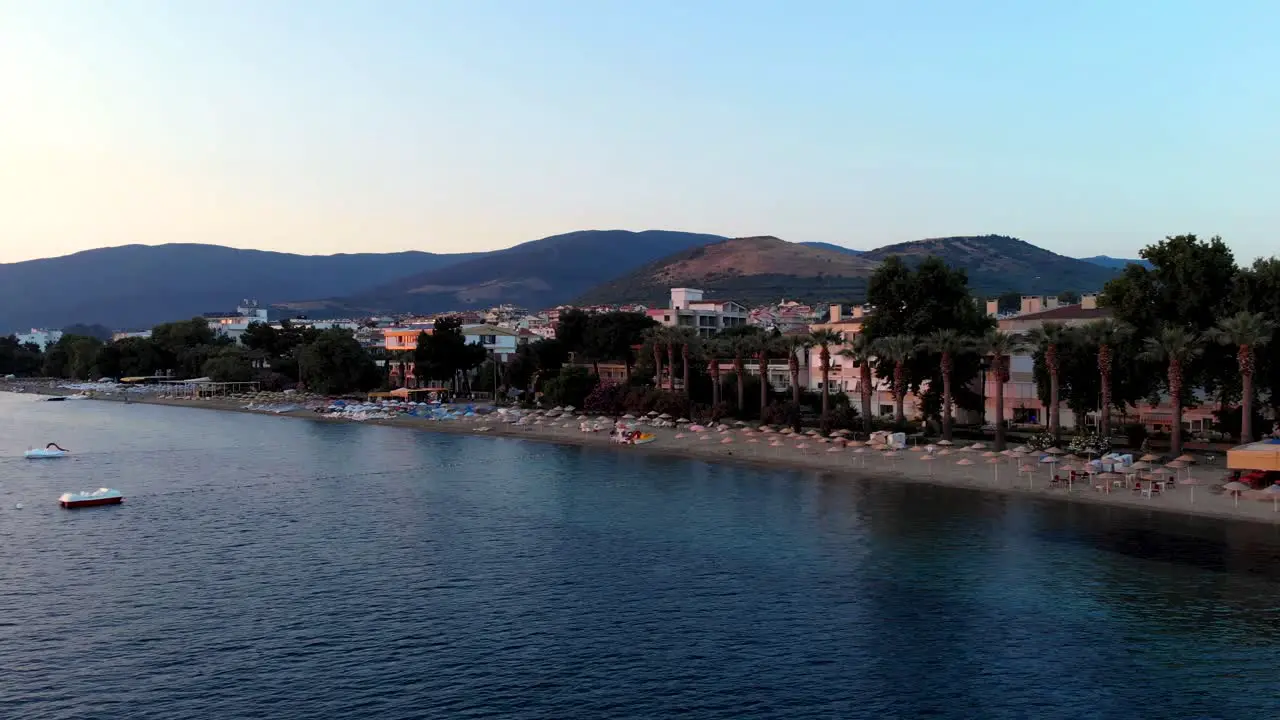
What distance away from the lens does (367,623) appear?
32844 mm

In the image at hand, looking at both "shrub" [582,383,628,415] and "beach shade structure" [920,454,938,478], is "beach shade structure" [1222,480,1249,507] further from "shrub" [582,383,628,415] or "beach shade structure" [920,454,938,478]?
"shrub" [582,383,628,415]

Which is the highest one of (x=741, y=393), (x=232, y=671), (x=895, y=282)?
(x=895, y=282)

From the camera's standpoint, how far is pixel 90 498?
56281 mm

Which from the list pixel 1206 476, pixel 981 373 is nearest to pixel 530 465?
pixel 981 373

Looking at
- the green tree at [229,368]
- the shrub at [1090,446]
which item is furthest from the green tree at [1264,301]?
the green tree at [229,368]

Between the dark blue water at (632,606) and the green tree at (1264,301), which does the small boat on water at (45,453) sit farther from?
the green tree at (1264,301)

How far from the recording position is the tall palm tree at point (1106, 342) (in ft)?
198

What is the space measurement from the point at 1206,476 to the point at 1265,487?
463 centimetres

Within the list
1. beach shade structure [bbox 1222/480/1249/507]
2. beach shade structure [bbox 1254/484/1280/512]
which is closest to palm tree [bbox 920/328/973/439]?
beach shade structure [bbox 1222/480/1249/507]

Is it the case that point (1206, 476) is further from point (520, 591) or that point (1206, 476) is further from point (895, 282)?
point (520, 591)

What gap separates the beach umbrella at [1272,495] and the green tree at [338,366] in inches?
4703

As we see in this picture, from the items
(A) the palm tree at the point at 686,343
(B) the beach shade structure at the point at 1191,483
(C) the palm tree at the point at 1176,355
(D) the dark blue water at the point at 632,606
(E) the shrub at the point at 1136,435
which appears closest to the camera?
Answer: (D) the dark blue water at the point at 632,606

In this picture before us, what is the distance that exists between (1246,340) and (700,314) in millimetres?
106486

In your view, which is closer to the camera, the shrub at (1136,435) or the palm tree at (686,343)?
the shrub at (1136,435)
